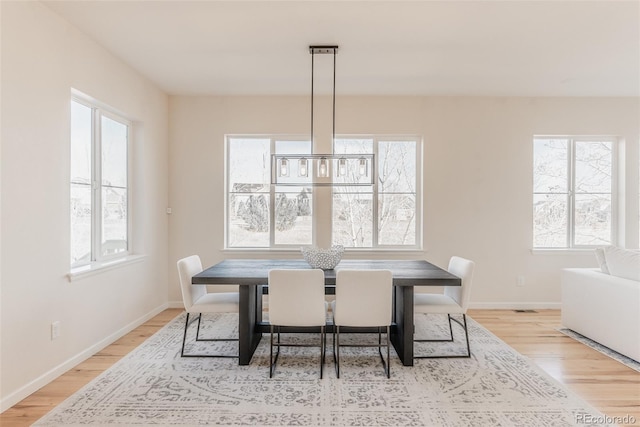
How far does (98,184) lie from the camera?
3.32 m

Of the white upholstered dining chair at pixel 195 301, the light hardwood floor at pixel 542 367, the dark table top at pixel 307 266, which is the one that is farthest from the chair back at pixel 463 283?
the white upholstered dining chair at pixel 195 301

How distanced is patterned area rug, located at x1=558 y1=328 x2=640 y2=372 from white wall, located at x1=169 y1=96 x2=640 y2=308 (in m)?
0.94

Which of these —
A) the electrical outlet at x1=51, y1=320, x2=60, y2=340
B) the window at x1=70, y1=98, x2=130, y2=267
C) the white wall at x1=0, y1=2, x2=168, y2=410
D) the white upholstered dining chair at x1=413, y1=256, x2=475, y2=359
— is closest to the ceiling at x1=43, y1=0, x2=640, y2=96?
the white wall at x1=0, y1=2, x2=168, y2=410

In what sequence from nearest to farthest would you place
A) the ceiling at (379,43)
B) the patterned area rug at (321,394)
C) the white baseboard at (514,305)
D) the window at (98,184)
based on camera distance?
the patterned area rug at (321,394) → the ceiling at (379,43) → the window at (98,184) → the white baseboard at (514,305)

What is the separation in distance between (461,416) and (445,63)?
3.07 metres

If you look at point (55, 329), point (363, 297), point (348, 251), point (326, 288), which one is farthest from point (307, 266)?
point (55, 329)

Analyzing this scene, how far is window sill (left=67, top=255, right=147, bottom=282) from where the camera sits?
9.25ft

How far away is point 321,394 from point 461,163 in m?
3.37

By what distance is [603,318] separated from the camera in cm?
316

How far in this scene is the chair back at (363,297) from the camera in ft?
8.36

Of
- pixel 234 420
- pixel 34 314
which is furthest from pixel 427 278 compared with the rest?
pixel 34 314

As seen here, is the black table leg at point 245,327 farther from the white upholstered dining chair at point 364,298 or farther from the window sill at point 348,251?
the window sill at point 348,251

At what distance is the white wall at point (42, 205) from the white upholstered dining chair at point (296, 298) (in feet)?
5.33

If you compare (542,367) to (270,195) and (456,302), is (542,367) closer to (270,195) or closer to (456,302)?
(456,302)
